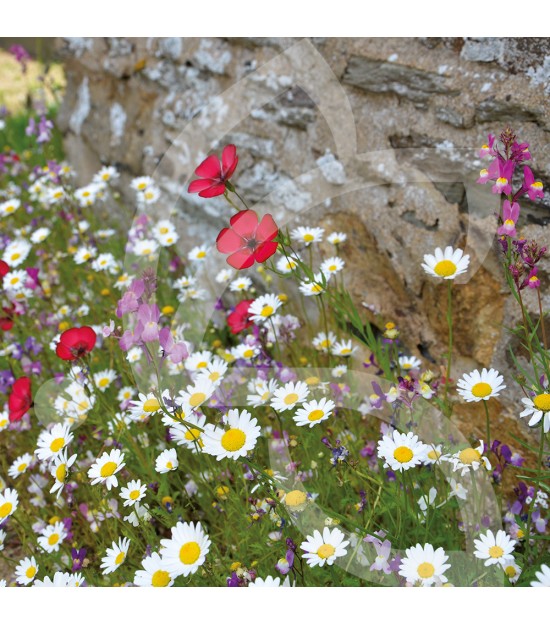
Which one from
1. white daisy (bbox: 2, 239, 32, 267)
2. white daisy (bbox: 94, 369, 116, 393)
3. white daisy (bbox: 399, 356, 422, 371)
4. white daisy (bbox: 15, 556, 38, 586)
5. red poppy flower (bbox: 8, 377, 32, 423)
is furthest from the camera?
white daisy (bbox: 2, 239, 32, 267)

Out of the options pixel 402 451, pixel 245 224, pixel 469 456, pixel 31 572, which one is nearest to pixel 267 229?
pixel 245 224

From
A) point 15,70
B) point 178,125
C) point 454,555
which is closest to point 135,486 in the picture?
point 454,555

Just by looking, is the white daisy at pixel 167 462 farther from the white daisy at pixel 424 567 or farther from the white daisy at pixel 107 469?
the white daisy at pixel 424 567

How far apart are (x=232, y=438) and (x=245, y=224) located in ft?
1.71

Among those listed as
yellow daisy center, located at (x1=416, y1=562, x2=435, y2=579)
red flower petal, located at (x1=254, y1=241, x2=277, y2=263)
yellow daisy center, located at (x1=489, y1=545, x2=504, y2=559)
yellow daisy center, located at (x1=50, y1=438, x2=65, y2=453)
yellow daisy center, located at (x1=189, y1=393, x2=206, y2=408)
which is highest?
red flower petal, located at (x1=254, y1=241, x2=277, y2=263)

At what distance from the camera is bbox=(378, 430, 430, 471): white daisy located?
1.48 metres

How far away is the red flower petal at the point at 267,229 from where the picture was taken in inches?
58.5

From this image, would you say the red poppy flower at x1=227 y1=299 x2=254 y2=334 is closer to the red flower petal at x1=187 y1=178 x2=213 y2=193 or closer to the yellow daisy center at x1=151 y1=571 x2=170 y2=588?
the red flower petal at x1=187 y1=178 x2=213 y2=193

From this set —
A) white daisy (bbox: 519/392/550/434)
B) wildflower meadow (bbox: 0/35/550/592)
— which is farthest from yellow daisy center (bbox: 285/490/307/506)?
white daisy (bbox: 519/392/550/434)

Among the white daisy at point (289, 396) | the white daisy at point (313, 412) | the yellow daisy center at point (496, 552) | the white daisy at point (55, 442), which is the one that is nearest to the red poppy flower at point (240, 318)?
the white daisy at point (289, 396)

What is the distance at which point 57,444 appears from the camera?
184 cm

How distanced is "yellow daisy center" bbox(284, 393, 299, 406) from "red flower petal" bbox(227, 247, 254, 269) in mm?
463

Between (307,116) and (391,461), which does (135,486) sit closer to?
(391,461)

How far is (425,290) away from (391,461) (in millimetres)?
929
